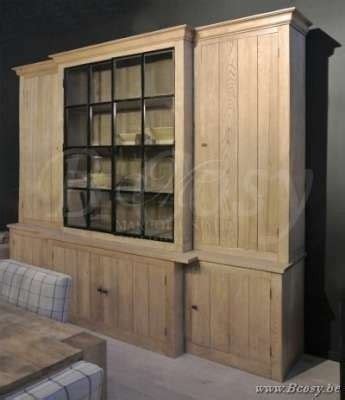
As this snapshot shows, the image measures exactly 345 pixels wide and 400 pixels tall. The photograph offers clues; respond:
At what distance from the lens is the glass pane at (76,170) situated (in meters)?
3.38

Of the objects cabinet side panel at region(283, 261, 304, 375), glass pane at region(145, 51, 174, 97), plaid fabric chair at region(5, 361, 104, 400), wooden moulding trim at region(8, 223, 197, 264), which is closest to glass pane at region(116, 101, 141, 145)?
glass pane at region(145, 51, 174, 97)

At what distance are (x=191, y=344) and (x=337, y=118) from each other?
5.52ft

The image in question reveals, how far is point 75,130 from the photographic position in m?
3.43

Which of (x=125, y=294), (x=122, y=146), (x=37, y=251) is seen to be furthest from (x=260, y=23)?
(x=37, y=251)

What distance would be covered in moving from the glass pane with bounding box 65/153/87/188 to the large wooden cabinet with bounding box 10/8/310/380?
0.6 inches

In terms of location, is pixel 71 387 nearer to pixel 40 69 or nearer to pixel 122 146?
pixel 122 146

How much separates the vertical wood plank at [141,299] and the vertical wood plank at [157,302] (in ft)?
0.11

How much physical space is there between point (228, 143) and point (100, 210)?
1133 millimetres

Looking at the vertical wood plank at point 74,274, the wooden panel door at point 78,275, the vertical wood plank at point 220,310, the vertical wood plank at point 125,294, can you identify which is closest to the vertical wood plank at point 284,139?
the vertical wood plank at point 220,310

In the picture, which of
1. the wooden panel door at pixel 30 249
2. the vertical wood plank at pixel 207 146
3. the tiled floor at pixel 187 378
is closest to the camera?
the tiled floor at pixel 187 378

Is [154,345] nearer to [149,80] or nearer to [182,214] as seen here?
[182,214]

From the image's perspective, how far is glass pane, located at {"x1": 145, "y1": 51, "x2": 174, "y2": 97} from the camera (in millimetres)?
2846

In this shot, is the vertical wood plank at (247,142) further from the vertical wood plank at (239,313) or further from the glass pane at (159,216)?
the glass pane at (159,216)

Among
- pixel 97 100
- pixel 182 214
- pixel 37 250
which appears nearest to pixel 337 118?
pixel 182 214
